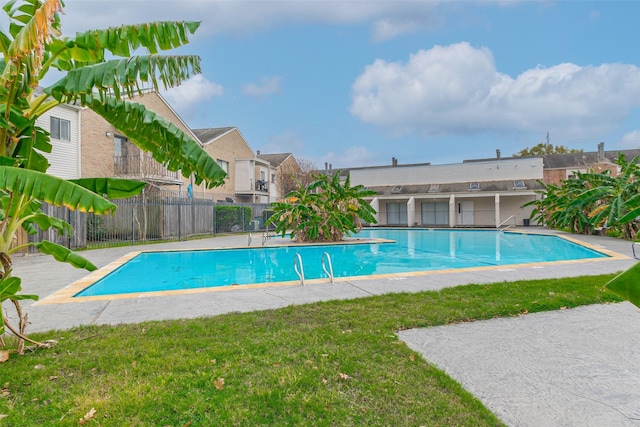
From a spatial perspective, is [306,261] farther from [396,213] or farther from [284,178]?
[284,178]

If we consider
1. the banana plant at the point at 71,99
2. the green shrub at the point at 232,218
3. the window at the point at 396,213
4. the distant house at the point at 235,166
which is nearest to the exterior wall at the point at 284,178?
the distant house at the point at 235,166

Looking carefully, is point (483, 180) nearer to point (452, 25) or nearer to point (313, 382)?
point (452, 25)

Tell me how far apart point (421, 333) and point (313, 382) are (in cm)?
189

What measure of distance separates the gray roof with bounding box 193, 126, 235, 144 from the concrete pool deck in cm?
2566

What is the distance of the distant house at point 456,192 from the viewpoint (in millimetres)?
31266

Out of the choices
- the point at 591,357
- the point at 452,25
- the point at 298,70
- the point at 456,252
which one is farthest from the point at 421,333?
the point at 298,70

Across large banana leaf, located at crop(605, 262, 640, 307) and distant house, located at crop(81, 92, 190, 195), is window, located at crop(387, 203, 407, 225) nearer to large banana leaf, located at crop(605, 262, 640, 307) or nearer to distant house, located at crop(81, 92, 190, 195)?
distant house, located at crop(81, 92, 190, 195)

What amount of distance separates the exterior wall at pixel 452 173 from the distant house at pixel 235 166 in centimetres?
975

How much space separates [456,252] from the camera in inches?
652

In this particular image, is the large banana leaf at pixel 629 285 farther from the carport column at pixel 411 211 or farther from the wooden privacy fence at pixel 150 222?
the carport column at pixel 411 211

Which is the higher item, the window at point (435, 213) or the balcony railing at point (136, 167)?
the balcony railing at point (136, 167)

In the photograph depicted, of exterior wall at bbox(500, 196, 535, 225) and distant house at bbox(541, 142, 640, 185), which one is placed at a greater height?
distant house at bbox(541, 142, 640, 185)

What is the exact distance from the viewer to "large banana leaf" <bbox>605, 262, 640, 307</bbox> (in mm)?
1047

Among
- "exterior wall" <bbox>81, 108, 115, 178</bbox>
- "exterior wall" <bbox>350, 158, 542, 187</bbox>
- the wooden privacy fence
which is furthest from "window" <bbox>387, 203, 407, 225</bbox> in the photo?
"exterior wall" <bbox>81, 108, 115, 178</bbox>
